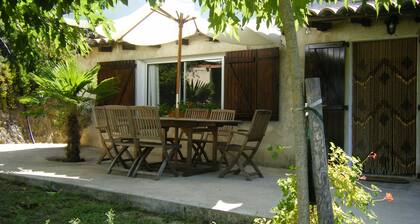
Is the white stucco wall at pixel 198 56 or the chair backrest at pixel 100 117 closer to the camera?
the chair backrest at pixel 100 117

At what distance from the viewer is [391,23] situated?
6.54m

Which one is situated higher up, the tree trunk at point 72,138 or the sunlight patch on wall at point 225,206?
the tree trunk at point 72,138

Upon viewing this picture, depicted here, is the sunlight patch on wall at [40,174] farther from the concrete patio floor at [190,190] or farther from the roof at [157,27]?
the roof at [157,27]

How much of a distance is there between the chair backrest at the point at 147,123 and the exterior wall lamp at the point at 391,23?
3.42 metres

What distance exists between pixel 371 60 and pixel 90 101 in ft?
16.7

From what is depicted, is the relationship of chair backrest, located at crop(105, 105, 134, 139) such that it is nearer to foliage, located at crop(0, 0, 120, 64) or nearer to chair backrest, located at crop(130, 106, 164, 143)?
chair backrest, located at crop(130, 106, 164, 143)

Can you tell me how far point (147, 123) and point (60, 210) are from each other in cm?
177

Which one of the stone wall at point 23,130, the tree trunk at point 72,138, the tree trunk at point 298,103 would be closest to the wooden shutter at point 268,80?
the tree trunk at point 72,138

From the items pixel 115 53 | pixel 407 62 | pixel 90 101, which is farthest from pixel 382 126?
pixel 115 53

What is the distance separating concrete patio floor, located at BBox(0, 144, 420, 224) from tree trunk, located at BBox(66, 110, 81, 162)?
20.4 inches

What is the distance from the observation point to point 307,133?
2373mm

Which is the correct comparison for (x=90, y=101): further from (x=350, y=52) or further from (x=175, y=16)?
(x=350, y=52)

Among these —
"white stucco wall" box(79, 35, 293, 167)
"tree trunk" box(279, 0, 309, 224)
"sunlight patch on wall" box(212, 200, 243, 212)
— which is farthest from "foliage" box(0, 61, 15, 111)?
"tree trunk" box(279, 0, 309, 224)

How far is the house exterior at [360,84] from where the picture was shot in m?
6.83
